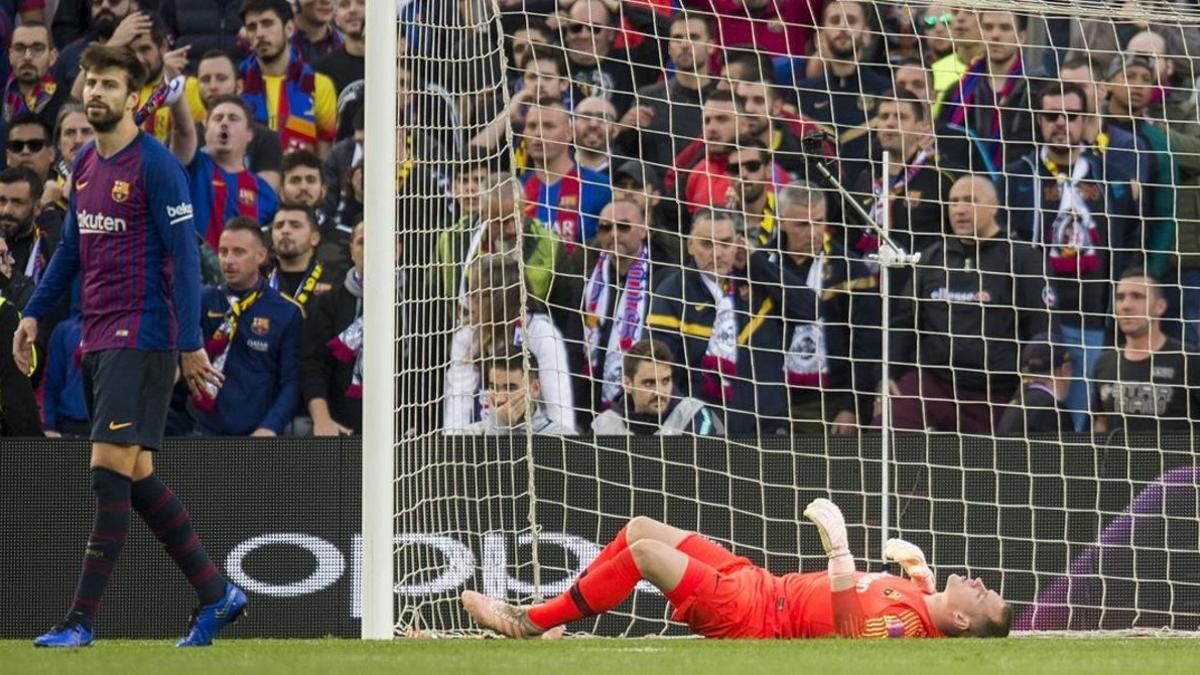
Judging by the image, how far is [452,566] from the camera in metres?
9.26

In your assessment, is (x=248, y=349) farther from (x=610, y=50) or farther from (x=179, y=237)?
(x=179, y=237)

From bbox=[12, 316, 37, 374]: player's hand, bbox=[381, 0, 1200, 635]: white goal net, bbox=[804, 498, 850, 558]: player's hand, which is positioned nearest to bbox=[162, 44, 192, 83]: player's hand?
bbox=[381, 0, 1200, 635]: white goal net

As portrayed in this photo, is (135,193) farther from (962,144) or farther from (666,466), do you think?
(962,144)

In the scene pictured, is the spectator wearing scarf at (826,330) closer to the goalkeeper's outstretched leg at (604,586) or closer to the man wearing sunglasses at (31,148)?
the goalkeeper's outstretched leg at (604,586)

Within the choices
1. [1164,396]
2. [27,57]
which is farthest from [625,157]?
[27,57]

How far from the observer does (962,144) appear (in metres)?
11.2

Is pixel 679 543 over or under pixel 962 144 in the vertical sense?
under

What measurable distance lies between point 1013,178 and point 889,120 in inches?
→ 30.6

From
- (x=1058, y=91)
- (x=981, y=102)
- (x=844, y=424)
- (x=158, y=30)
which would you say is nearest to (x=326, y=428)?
(x=844, y=424)

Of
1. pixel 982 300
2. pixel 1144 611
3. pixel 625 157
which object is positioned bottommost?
pixel 1144 611

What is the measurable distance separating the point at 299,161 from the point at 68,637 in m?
4.92

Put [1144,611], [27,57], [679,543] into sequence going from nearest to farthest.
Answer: [679,543] → [1144,611] → [27,57]

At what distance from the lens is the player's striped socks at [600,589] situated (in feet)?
24.7

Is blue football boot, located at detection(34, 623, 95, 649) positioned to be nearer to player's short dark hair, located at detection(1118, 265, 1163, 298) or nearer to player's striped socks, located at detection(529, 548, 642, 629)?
player's striped socks, located at detection(529, 548, 642, 629)
